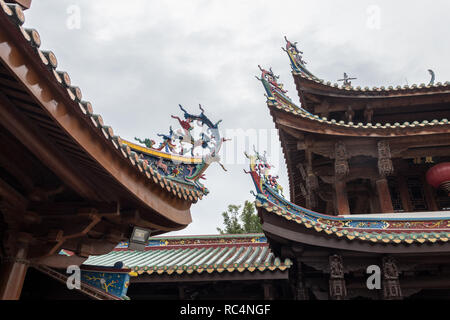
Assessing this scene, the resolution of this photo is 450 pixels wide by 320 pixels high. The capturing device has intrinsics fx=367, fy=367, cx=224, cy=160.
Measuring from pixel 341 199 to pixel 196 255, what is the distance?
432cm

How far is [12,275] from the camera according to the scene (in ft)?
13.3

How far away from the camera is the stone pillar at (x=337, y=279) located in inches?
250

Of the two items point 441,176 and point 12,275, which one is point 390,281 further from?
point 12,275

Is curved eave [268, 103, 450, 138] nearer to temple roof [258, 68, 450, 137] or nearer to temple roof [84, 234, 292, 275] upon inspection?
temple roof [258, 68, 450, 137]

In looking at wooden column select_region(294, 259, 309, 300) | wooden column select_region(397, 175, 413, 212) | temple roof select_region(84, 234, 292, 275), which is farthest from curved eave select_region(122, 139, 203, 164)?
wooden column select_region(397, 175, 413, 212)

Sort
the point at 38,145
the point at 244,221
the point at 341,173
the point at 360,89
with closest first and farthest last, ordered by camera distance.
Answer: the point at 38,145 → the point at 341,173 → the point at 360,89 → the point at 244,221

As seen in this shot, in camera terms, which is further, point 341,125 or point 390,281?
point 341,125

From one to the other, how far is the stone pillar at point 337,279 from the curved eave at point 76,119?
3244 millimetres

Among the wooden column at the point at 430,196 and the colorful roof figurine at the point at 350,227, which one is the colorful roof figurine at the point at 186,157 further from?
the wooden column at the point at 430,196

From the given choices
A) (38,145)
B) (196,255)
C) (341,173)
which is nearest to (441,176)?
(341,173)

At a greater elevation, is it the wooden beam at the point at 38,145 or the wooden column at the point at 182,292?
the wooden beam at the point at 38,145

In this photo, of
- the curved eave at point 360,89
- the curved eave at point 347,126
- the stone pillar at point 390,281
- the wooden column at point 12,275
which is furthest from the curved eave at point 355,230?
the wooden column at point 12,275

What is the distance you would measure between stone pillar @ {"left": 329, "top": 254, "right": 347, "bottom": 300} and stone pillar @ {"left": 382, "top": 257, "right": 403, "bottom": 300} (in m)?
0.72

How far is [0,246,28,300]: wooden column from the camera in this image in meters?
3.96
